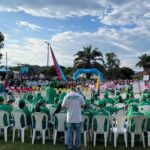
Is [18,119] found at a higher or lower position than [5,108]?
lower

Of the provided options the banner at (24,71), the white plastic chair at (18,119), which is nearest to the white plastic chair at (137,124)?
the white plastic chair at (18,119)

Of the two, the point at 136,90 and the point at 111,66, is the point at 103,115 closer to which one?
the point at 136,90

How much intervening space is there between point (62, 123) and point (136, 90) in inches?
543

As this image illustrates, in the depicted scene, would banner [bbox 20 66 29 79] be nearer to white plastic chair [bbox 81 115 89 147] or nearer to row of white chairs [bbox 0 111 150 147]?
row of white chairs [bbox 0 111 150 147]

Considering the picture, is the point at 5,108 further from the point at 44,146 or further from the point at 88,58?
the point at 88,58

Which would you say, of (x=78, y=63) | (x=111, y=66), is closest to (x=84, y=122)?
(x=78, y=63)

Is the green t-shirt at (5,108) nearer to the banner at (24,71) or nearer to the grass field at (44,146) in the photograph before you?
the grass field at (44,146)

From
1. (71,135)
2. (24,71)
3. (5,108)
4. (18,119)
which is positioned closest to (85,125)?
(71,135)

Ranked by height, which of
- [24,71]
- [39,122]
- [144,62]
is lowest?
[39,122]

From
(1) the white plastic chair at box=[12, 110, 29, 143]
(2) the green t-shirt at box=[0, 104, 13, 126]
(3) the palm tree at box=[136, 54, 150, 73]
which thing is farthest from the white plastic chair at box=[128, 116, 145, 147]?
(3) the palm tree at box=[136, 54, 150, 73]

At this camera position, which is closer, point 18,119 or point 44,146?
point 44,146

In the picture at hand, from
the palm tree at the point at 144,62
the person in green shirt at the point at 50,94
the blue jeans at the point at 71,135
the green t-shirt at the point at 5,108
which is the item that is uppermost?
the palm tree at the point at 144,62

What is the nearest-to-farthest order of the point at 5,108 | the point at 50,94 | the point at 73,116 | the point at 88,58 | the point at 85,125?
the point at 73,116
the point at 85,125
the point at 5,108
the point at 50,94
the point at 88,58

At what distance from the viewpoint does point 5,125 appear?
9.70 m
